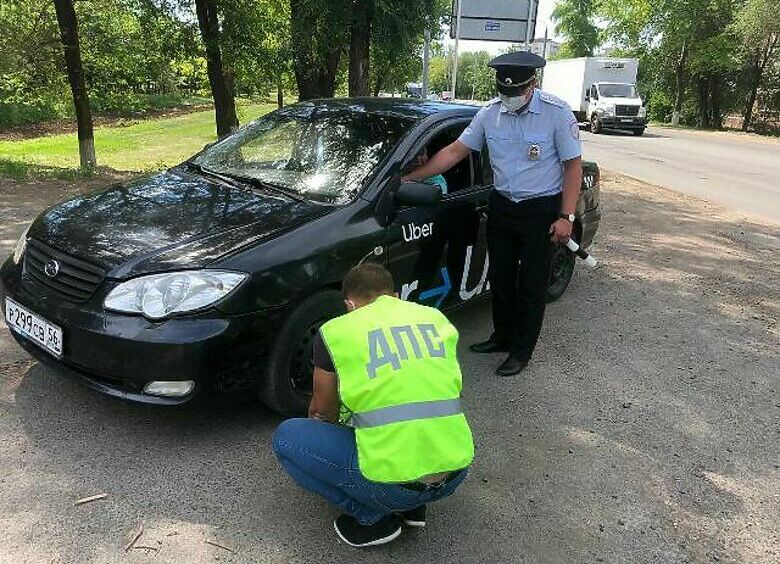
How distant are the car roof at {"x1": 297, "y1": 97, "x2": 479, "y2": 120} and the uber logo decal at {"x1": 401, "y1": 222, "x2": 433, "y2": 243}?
29.1 inches

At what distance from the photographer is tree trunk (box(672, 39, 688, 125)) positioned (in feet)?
127

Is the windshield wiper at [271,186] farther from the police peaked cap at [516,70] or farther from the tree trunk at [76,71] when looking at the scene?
the tree trunk at [76,71]

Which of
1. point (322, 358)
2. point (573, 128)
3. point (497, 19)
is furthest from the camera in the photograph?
point (497, 19)

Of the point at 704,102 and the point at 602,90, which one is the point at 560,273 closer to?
the point at 602,90

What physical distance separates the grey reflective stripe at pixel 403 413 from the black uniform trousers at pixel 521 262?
2.07 metres

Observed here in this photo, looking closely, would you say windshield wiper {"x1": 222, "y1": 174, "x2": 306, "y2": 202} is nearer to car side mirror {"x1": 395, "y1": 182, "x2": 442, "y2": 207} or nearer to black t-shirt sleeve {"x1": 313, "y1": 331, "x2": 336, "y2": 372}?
car side mirror {"x1": 395, "y1": 182, "x2": 442, "y2": 207}

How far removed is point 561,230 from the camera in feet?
13.1

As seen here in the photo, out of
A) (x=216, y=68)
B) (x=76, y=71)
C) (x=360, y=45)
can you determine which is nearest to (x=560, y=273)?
(x=360, y=45)

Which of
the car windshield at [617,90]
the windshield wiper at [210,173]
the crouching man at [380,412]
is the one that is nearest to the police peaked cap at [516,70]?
the windshield wiper at [210,173]

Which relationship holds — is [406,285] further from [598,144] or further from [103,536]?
[598,144]

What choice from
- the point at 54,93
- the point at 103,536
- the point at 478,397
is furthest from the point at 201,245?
the point at 54,93

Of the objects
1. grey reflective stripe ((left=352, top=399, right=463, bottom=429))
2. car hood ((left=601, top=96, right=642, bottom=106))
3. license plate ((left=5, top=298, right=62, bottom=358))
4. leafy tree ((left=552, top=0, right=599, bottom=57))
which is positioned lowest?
A: license plate ((left=5, top=298, right=62, bottom=358))

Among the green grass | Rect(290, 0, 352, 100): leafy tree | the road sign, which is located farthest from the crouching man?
the road sign

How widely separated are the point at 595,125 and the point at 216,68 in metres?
22.5
